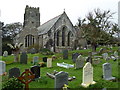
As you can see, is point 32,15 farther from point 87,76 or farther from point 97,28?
point 87,76

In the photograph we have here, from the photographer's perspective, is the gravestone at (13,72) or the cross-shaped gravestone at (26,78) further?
the gravestone at (13,72)

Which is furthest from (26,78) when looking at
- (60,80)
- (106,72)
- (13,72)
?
(106,72)

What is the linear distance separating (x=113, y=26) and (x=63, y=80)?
21041 millimetres

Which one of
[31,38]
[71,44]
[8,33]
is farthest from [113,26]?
[8,33]

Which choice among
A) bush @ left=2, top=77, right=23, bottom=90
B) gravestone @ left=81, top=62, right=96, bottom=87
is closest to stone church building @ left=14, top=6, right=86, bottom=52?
gravestone @ left=81, top=62, right=96, bottom=87

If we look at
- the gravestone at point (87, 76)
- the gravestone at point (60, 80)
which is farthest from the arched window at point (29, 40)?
the gravestone at point (60, 80)

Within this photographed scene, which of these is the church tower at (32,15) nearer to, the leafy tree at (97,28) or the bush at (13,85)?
the leafy tree at (97,28)

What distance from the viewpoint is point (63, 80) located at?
24.1 feet

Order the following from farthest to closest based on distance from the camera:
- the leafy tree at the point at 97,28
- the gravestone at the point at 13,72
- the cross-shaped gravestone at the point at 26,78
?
the leafy tree at the point at 97,28
the gravestone at the point at 13,72
the cross-shaped gravestone at the point at 26,78

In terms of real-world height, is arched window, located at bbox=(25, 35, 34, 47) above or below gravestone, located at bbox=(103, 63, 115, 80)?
above

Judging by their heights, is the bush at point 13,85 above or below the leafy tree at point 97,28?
below

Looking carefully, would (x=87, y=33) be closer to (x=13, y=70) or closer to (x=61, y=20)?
(x=61, y=20)

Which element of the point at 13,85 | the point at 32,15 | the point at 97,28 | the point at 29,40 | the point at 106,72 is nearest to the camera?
the point at 13,85

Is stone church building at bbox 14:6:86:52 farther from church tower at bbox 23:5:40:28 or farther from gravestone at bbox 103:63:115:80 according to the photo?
gravestone at bbox 103:63:115:80
